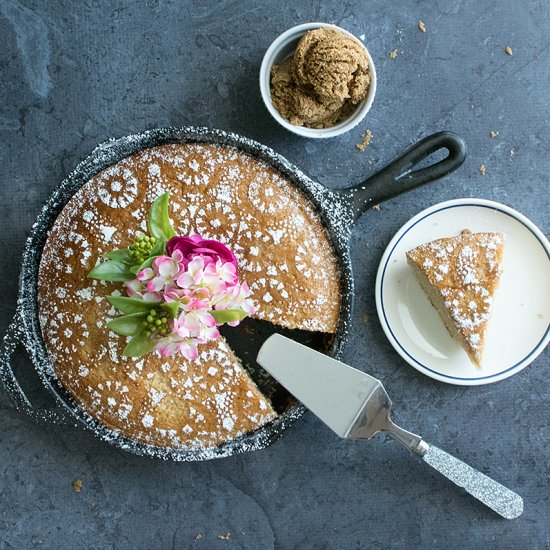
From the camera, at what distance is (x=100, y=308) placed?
1916 mm

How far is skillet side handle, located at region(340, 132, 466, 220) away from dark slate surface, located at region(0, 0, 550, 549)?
0.79 ft

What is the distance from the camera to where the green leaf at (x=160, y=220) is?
5.73 ft

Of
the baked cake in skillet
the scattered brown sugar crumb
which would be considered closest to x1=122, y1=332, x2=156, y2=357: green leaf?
the baked cake in skillet

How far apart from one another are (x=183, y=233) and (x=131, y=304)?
0.97ft

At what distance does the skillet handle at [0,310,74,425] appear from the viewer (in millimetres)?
2018

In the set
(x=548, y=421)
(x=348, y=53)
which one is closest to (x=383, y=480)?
(x=548, y=421)

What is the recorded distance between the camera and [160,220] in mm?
1759

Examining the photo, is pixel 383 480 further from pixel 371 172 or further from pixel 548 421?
pixel 371 172

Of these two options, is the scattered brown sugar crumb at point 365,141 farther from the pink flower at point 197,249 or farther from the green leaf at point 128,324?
the green leaf at point 128,324

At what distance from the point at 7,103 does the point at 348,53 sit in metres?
1.15

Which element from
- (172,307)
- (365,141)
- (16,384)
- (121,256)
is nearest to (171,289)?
(172,307)

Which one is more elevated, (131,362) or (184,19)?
(184,19)

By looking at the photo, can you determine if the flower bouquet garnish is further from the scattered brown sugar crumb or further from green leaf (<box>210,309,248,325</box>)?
the scattered brown sugar crumb

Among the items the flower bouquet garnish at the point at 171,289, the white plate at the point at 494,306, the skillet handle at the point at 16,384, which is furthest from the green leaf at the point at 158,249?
the white plate at the point at 494,306
